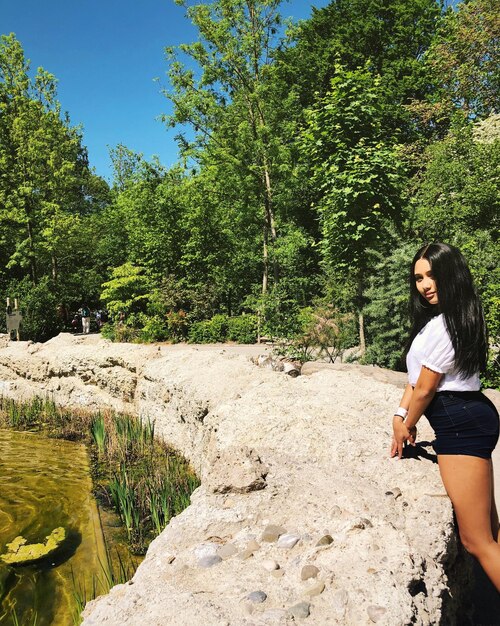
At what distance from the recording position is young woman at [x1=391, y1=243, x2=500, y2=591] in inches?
76.3

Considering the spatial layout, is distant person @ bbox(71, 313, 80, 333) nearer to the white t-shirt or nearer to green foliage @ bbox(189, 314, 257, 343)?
green foliage @ bbox(189, 314, 257, 343)

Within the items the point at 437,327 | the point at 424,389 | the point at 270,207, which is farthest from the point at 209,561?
the point at 270,207

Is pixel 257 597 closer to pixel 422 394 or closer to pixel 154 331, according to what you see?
pixel 422 394

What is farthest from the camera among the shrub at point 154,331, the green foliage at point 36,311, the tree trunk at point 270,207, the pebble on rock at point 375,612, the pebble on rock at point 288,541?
the green foliage at point 36,311

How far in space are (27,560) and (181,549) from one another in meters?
2.33

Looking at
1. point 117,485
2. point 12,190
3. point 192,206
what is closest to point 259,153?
point 192,206

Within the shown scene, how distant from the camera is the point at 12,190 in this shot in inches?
818

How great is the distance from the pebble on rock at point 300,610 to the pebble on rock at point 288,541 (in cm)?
44

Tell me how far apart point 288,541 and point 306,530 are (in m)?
0.17

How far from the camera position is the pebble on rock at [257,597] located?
5.59 feet

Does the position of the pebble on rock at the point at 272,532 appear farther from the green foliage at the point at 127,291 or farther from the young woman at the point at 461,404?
the green foliage at the point at 127,291

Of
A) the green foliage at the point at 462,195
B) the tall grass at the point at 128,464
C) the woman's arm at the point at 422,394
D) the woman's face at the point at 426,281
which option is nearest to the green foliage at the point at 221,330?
the green foliage at the point at 462,195

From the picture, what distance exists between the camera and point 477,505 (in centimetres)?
194

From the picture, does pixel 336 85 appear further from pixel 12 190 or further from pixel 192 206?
pixel 12 190
